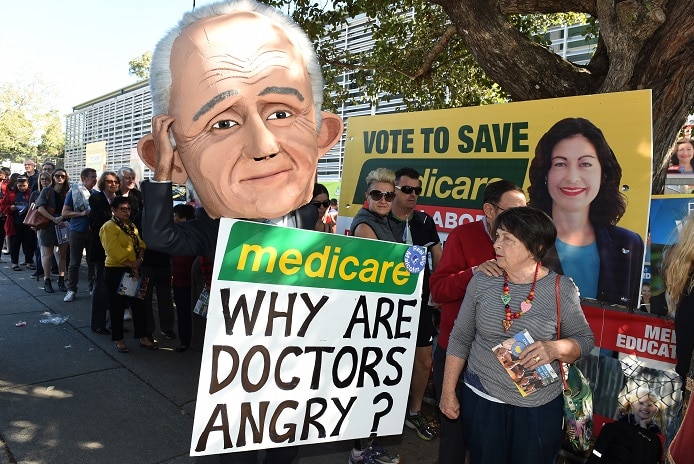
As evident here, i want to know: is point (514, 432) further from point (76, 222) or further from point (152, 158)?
point (76, 222)

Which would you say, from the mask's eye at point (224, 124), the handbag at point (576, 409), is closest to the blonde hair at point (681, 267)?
the handbag at point (576, 409)

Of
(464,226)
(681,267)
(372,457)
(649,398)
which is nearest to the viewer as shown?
(681,267)

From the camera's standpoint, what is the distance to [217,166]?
6.35 feet

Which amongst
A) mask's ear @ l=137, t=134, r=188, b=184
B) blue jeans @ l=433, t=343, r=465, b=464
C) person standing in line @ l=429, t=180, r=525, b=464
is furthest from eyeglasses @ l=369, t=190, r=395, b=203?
mask's ear @ l=137, t=134, r=188, b=184

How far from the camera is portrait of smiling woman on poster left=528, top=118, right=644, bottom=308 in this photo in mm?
2715

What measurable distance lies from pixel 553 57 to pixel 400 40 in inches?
149

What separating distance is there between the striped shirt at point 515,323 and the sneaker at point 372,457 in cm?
126

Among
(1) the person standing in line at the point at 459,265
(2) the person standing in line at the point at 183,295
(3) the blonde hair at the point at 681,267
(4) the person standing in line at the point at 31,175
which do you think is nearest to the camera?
(3) the blonde hair at the point at 681,267

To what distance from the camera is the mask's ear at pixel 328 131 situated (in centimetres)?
234

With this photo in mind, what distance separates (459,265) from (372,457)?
4.75 feet

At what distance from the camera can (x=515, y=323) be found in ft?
7.12

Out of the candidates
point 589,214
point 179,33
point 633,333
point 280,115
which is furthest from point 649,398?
point 179,33

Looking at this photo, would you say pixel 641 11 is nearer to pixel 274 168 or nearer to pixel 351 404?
pixel 274 168

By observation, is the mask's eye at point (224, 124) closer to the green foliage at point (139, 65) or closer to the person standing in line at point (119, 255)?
the person standing in line at point (119, 255)
